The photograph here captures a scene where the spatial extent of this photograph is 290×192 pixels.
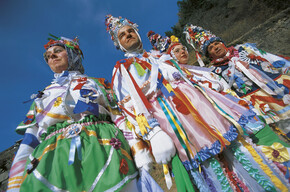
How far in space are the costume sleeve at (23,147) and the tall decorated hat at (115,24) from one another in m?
1.51

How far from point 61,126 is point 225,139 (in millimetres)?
1520

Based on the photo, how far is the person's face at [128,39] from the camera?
205 cm

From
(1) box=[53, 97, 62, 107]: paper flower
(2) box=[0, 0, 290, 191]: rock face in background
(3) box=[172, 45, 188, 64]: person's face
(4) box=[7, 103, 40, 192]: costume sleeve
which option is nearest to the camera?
(4) box=[7, 103, 40, 192]: costume sleeve

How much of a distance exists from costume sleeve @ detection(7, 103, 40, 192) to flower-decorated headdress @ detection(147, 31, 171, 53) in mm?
2510

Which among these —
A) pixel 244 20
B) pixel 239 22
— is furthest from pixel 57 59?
pixel 239 22

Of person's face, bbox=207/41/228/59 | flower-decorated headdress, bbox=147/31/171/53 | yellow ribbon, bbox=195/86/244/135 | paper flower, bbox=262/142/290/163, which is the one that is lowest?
paper flower, bbox=262/142/290/163

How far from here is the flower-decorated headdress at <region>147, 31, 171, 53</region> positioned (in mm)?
3135

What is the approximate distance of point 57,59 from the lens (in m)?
2.13

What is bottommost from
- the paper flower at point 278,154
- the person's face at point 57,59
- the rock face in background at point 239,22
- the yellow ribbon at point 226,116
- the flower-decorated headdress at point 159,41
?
the paper flower at point 278,154

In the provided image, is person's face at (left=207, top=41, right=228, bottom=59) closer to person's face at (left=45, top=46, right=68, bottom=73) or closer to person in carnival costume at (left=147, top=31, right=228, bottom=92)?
person in carnival costume at (left=147, top=31, right=228, bottom=92)

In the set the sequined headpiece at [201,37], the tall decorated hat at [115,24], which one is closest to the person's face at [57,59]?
the tall decorated hat at [115,24]

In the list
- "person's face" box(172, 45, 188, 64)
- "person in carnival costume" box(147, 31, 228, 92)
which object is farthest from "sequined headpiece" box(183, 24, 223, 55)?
"person's face" box(172, 45, 188, 64)

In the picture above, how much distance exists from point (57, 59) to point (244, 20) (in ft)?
55.1

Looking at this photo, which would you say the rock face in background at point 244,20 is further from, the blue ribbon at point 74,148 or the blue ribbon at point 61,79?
the blue ribbon at point 74,148
